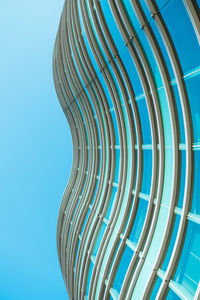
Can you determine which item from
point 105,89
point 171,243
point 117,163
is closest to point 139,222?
point 171,243

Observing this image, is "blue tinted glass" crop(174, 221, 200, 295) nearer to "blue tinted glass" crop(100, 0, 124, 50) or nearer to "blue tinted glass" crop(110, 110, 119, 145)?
"blue tinted glass" crop(100, 0, 124, 50)

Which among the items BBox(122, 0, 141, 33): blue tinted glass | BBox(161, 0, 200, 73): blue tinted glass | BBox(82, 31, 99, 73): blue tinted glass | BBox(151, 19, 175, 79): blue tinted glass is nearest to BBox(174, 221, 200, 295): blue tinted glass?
BBox(161, 0, 200, 73): blue tinted glass

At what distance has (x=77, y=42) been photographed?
18453 mm

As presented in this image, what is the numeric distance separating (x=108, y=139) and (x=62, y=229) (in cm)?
1296

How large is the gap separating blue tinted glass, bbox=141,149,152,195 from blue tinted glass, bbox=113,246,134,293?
2991 mm

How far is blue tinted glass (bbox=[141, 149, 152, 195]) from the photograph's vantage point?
519 inches

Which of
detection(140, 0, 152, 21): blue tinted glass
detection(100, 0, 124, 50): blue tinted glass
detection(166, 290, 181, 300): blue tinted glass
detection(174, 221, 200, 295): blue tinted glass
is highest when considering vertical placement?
detection(100, 0, 124, 50): blue tinted glass

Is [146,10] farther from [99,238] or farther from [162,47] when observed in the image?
[99,238]

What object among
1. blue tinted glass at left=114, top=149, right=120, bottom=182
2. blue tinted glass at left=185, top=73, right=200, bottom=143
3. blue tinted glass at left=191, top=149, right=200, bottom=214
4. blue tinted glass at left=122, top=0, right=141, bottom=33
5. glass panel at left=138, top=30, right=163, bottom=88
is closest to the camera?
blue tinted glass at left=185, top=73, right=200, bottom=143

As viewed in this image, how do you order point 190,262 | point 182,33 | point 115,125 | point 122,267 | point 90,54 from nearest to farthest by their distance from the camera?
point 190,262 < point 182,33 < point 122,267 < point 90,54 < point 115,125

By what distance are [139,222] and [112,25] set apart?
9.33 m

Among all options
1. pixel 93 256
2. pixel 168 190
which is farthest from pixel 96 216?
pixel 168 190

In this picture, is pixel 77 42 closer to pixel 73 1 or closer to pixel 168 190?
pixel 73 1

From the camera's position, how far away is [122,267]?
45.9 feet
